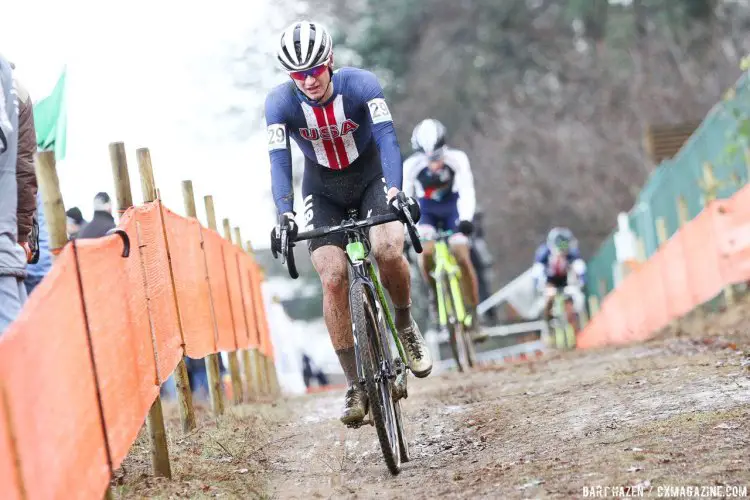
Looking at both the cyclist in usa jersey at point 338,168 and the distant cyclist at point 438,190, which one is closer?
the cyclist in usa jersey at point 338,168

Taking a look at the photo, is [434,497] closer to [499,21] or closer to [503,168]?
[503,168]

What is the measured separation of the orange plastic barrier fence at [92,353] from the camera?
14.6ft

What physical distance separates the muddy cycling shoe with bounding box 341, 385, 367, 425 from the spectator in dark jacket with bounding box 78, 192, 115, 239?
4.60 m

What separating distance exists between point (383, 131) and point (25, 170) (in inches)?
79.7

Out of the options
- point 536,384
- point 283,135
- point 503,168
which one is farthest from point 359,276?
point 503,168

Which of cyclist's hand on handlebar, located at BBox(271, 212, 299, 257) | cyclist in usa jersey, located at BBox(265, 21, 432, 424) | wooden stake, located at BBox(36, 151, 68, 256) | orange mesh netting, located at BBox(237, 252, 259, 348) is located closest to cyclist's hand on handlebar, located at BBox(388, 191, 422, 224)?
cyclist in usa jersey, located at BBox(265, 21, 432, 424)

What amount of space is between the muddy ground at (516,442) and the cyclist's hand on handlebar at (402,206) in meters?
1.32

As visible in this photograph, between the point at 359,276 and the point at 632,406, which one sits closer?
the point at 359,276

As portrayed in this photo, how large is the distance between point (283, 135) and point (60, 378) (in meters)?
2.63

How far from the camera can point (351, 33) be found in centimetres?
4731

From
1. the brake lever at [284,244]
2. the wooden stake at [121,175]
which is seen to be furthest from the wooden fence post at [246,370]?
the brake lever at [284,244]

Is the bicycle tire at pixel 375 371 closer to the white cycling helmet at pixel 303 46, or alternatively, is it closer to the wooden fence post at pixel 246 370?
the white cycling helmet at pixel 303 46

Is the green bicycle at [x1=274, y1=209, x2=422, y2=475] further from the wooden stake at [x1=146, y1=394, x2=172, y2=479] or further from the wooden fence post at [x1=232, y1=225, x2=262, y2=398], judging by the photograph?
the wooden fence post at [x1=232, y1=225, x2=262, y2=398]

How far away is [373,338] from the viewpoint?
21.7ft
